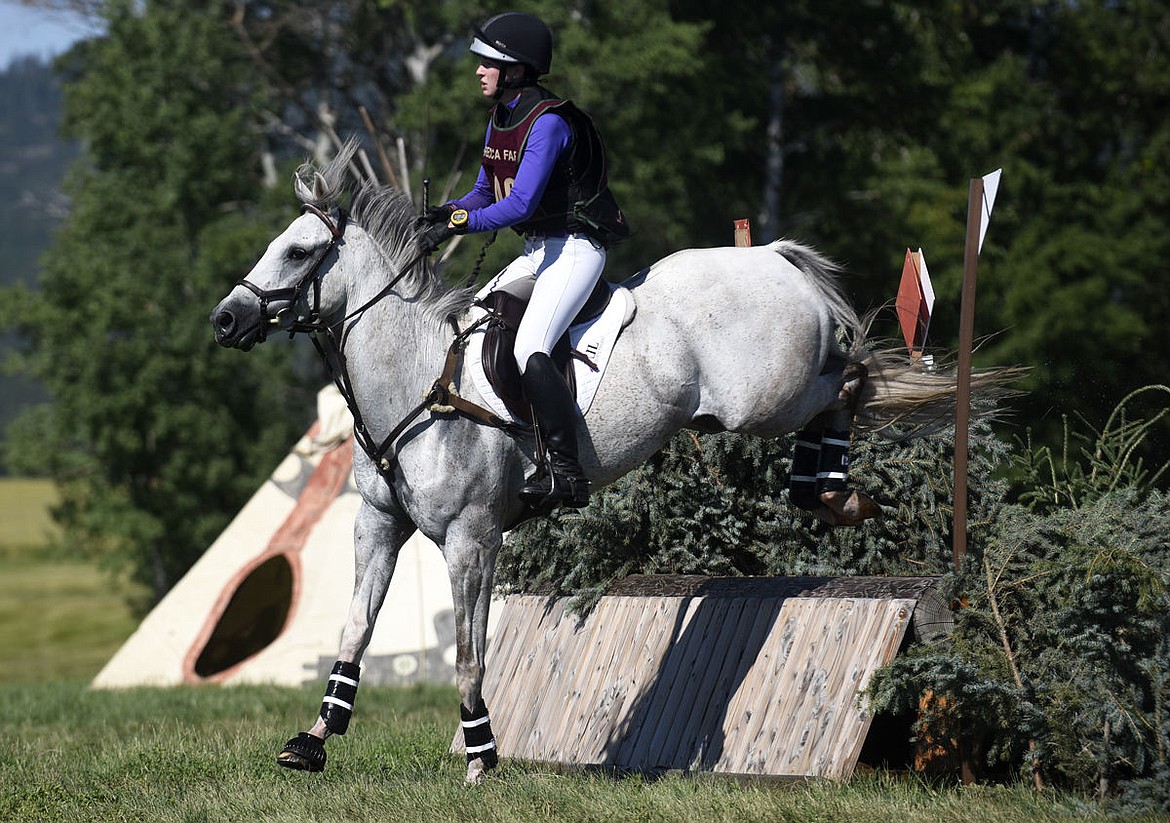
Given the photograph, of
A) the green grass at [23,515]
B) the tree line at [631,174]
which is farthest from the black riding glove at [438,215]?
the green grass at [23,515]

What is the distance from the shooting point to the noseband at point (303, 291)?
645cm

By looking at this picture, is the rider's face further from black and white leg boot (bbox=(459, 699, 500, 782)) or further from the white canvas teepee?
the white canvas teepee

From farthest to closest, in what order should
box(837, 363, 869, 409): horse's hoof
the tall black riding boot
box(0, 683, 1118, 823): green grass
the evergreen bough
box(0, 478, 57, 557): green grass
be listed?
box(0, 478, 57, 557): green grass
box(837, 363, 869, 409): horse's hoof
the tall black riding boot
the evergreen bough
box(0, 683, 1118, 823): green grass

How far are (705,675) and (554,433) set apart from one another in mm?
1616

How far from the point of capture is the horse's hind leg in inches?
276

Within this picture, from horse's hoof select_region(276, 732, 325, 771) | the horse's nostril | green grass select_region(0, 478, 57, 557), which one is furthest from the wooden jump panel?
green grass select_region(0, 478, 57, 557)

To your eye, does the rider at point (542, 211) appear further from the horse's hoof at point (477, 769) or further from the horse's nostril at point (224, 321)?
the horse's hoof at point (477, 769)

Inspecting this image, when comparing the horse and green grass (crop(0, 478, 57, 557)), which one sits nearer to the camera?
the horse

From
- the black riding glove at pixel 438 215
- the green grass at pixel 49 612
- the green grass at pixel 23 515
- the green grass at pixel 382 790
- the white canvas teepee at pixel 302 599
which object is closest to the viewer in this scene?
the green grass at pixel 382 790

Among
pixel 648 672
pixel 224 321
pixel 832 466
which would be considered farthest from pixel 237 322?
pixel 832 466

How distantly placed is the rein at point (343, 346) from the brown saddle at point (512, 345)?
79 millimetres

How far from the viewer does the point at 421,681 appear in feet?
48.4

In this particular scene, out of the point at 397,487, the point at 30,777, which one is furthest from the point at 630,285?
the point at 30,777

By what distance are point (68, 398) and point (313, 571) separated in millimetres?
14088
